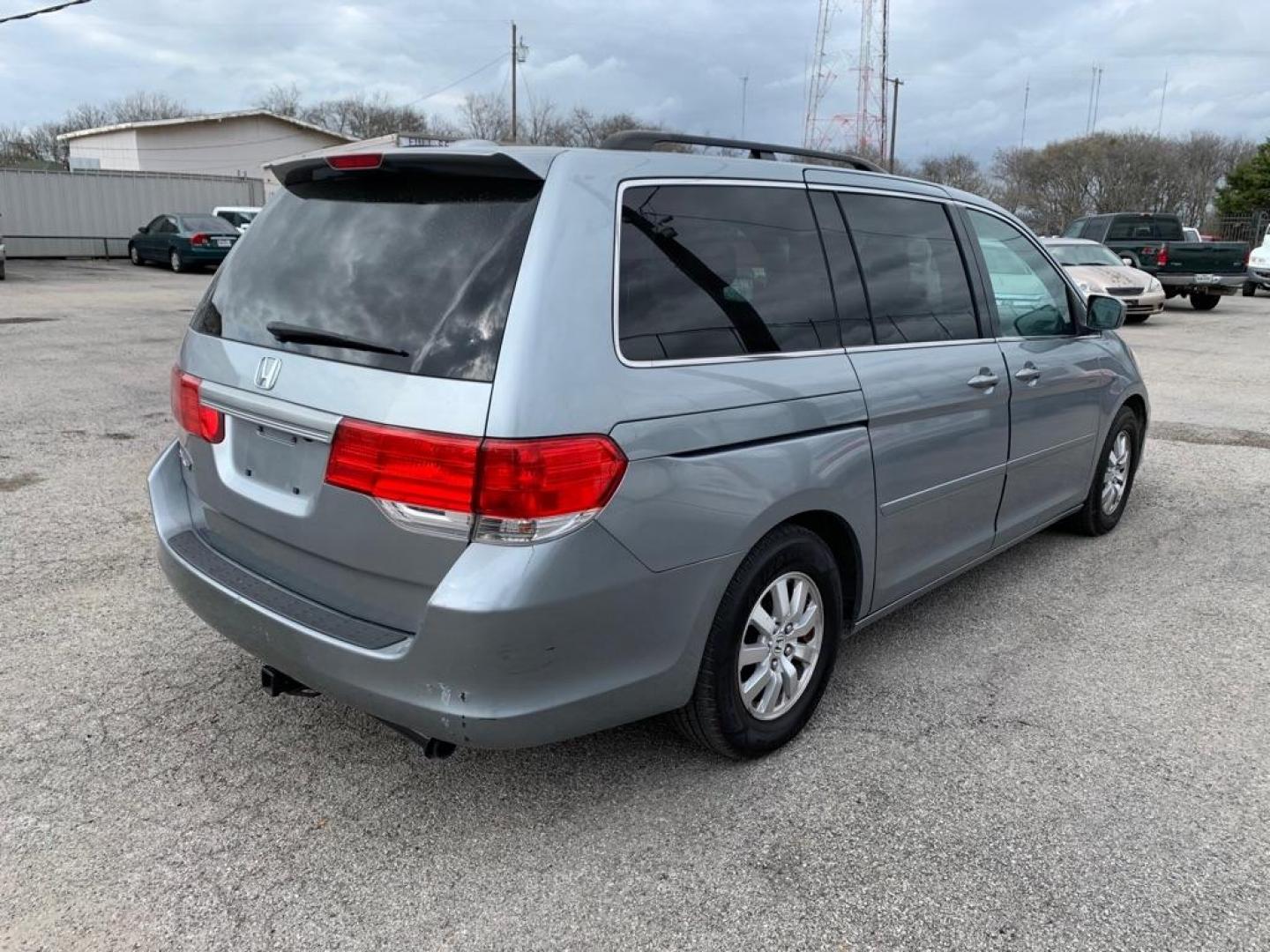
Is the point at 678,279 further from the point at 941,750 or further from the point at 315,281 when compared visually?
the point at 941,750

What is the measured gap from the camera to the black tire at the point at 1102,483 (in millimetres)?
5098

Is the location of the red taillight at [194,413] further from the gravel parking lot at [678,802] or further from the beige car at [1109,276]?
the beige car at [1109,276]

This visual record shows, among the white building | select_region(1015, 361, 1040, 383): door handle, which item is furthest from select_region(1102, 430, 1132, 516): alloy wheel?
the white building

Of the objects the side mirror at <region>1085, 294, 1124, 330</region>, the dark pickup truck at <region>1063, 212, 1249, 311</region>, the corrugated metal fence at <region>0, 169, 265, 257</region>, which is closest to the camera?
the side mirror at <region>1085, 294, 1124, 330</region>

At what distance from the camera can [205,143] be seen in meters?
43.4

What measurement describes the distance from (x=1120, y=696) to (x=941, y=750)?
86 centimetres

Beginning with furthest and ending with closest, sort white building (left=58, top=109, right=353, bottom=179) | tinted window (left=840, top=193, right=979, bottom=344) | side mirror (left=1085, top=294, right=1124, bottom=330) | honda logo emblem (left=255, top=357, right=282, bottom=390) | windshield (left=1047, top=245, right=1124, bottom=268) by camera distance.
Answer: white building (left=58, top=109, right=353, bottom=179), windshield (left=1047, top=245, right=1124, bottom=268), side mirror (left=1085, top=294, right=1124, bottom=330), tinted window (left=840, top=193, right=979, bottom=344), honda logo emblem (left=255, top=357, right=282, bottom=390)

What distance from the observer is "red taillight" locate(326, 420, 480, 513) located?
2270mm

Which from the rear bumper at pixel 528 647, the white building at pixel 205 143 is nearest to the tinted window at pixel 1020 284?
the rear bumper at pixel 528 647

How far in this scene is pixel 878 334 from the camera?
3.36 m

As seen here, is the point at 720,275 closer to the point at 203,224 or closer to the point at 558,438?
the point at 558,438

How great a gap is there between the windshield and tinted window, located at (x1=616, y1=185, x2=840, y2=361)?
1550cm

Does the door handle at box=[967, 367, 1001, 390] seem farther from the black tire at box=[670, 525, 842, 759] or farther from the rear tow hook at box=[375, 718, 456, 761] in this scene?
the rear tow hook at box=[375, 718, 456, 761]

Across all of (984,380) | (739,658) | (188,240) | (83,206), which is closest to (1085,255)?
(984,380)
